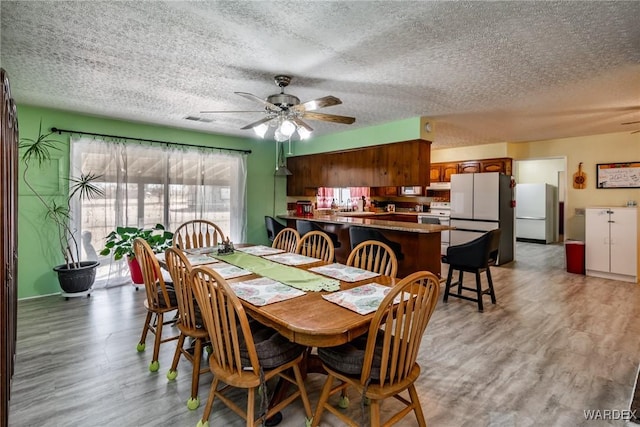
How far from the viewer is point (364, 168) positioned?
5.04 metres

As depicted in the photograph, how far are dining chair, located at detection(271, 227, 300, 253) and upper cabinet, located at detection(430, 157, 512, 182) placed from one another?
4663 mm

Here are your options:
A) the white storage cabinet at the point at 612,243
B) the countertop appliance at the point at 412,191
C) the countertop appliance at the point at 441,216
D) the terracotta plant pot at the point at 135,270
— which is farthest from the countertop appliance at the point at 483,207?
the terracotta plant pot at the point at 135,270

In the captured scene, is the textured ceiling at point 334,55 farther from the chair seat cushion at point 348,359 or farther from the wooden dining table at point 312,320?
the chair seat cushion at point 348,359

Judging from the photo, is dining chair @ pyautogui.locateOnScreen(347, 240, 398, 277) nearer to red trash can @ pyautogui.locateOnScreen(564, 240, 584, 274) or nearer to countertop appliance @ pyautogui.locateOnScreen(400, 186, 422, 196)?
red trash can @ pyautogui.locateOnScreen(564, 240, 584, 274)

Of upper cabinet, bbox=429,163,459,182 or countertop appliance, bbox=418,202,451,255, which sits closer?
countertop appliance, bbox=418,202,451,255

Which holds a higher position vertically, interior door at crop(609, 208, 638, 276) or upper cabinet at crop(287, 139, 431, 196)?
upper cabinet at crop(287, 139, 431, 196)

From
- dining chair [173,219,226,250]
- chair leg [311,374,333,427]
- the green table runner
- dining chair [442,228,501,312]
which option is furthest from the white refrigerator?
chair leg [311,374,333,427]

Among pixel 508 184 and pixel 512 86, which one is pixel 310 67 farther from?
pixel 508 184

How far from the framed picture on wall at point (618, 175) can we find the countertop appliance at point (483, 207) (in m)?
1.29

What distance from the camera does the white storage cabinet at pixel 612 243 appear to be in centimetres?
473

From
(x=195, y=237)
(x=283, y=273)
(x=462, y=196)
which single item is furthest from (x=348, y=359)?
(x=462, y=196)

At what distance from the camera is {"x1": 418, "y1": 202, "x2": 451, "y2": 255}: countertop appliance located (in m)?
6.43

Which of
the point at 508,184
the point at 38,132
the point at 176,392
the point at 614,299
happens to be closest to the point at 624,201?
the point at 508,184

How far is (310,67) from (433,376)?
251 centimetres
